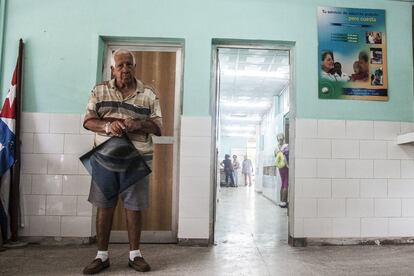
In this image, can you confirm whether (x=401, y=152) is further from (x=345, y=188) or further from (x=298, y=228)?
(x=298, y=228)

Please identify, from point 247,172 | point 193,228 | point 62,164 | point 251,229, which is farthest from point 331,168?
point 247,172

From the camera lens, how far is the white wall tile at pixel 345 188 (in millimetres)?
3104

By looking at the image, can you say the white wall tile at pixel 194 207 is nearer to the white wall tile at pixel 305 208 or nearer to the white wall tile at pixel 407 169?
the white wall tile at pixel 305 208

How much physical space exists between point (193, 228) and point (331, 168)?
4.69ft

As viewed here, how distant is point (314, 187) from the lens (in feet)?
10.1

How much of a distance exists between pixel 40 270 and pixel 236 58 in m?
5.20

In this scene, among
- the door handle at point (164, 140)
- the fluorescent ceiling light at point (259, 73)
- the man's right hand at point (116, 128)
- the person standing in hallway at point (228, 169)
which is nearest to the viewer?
the man's right hand at point (116, 128)

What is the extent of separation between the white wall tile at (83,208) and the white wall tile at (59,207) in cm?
4

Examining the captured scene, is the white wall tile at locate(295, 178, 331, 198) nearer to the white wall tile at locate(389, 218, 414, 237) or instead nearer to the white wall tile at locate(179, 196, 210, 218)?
the white wall tile at locate(389, 218, 414, 237)

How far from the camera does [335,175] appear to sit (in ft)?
10.2

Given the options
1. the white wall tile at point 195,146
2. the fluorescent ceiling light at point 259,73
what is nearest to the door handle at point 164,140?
the white wall tile at point 195,146

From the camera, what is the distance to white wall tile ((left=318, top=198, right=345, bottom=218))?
3.08m

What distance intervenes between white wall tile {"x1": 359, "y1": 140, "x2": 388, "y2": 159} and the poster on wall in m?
0.43

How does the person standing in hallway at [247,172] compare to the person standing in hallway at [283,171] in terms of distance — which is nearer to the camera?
the person standing in hallway at [283,171]
